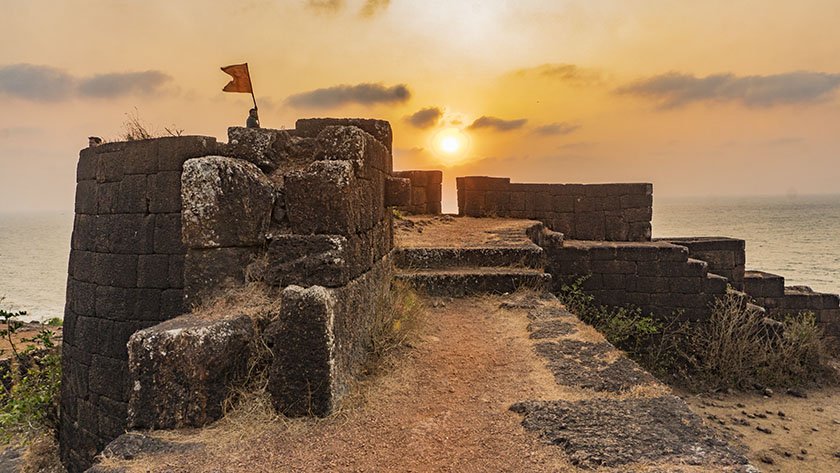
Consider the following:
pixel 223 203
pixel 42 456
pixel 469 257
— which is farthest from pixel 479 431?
pixel 42 456

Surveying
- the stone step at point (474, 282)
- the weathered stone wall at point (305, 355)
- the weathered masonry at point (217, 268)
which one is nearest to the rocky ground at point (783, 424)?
the stone step at point (474, 282)

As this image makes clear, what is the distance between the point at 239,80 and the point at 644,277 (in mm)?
7451

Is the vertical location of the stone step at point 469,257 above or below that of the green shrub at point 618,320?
above

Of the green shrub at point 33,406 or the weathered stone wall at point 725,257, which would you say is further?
the weathered stone wall at point 725,257

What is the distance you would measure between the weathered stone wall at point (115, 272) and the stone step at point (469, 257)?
3101 mm

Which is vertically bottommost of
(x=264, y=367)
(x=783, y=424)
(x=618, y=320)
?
(x=783, y=424)

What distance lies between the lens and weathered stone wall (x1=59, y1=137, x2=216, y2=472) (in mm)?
5039

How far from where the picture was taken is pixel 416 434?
3066mm

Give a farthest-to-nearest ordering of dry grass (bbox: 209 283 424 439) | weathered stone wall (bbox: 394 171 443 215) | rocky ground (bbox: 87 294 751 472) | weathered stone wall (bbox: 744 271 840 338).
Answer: weathered stone wall (bbox: 394 171 443 215), weathered stone wall (bbox: 744 271 840 338), dry grass (bbox: 209 283 424 439), rocky ground (bbox: 87 294 751 472)

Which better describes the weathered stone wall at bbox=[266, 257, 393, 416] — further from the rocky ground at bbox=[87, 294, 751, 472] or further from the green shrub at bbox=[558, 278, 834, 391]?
the green shrub at bbox=[558, 278, 834, 391]

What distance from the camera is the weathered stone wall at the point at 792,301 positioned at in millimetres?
10278

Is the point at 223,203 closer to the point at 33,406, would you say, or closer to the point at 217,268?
the point at 217,268

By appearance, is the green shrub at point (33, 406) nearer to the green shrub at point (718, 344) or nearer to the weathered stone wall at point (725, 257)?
the green shrub at point (718, 344)

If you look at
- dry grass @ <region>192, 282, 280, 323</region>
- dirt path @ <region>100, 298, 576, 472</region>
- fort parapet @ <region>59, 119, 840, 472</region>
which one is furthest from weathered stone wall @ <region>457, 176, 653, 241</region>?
dry grass @ <region>192, 282, 280, 323</region>
